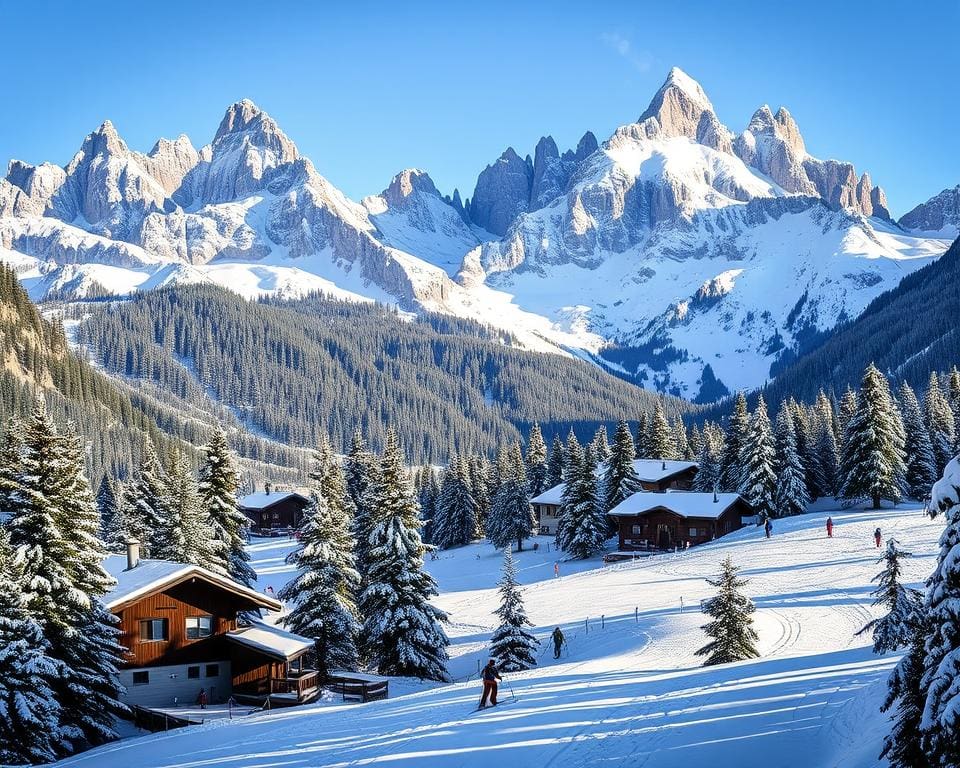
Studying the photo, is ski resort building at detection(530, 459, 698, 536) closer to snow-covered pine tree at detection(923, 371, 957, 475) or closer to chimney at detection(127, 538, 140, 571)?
A: snow-covered pine tree at detection(923, 371, 957, 475)

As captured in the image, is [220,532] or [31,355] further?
[31,355]

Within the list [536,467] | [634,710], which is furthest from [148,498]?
[536,467]

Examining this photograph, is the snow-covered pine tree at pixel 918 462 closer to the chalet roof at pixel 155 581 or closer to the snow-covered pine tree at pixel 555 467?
the snow-covered pine tree at pixel 555 467

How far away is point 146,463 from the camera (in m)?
52.4

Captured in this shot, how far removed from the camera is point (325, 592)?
36406 millimetres

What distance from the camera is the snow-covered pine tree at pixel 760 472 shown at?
2793 inches

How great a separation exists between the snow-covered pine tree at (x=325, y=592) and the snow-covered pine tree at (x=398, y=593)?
0.85m

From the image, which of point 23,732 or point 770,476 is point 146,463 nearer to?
point 23,732

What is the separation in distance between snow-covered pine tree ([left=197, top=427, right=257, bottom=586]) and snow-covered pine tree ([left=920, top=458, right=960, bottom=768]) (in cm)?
3279

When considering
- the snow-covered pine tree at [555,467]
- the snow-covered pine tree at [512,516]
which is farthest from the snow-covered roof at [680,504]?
the snow-covered pine tree at [555,467]

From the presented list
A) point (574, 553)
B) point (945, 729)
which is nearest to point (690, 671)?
point (945, 729)

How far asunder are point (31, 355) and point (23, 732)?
132816 millimetres

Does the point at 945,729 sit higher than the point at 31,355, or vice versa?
the point at 31,355

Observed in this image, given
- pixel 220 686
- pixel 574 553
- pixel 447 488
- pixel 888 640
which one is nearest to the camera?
pixel 888 640
